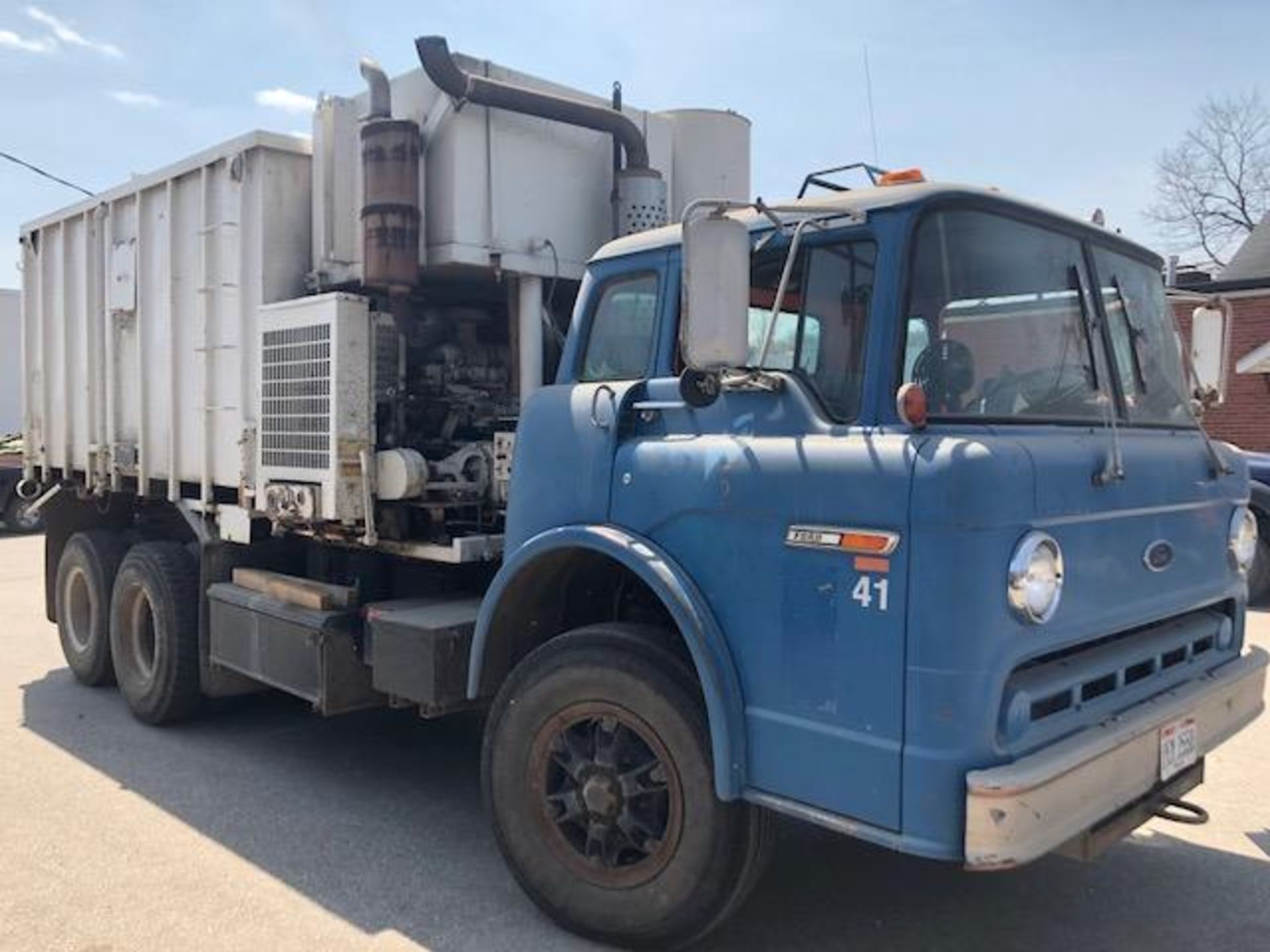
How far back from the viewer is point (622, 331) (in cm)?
428

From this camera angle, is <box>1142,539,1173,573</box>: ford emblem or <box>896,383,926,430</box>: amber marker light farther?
<box>1142,539,1173,573</box>: ford emblem

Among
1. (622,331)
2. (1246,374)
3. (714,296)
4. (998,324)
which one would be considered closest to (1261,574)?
(1246,374)

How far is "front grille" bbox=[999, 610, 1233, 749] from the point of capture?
A: 3.16 meters

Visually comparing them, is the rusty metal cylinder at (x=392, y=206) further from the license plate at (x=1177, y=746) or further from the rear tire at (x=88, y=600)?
the license plate at (x=1177, y=746)

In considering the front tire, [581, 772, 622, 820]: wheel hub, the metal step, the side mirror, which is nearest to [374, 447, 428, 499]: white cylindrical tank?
the metal step

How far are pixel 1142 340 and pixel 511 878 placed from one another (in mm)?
3171

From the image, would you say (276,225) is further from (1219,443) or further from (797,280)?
(1219,443)

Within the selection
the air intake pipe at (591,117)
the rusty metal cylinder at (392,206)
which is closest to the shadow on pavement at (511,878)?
the rusty metal cylinder at (392,206)

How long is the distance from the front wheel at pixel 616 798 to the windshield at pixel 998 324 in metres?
1.28

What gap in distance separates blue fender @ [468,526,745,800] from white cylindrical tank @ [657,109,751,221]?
9.27ft

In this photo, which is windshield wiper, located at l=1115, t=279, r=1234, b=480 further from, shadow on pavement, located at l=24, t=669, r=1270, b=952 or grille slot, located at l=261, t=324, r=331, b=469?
grille slot, located at l=261, t=324, r=331, b=469

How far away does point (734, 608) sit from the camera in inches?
139

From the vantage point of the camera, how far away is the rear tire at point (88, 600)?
7457 mm

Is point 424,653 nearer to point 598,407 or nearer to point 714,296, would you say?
point 598,407
